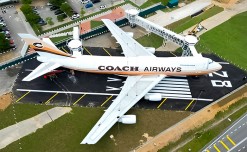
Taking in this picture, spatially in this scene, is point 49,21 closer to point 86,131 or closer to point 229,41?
point 86,131

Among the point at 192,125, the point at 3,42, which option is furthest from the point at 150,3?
the point at 192,125

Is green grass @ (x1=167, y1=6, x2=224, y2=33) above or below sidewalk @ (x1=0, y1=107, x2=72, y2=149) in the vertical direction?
above

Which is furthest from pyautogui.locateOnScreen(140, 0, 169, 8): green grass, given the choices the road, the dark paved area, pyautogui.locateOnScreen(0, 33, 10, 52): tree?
the road

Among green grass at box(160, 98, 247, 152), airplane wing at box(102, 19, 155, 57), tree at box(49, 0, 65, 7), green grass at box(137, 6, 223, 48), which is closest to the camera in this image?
green grass at box(160, 98, 247, 152)

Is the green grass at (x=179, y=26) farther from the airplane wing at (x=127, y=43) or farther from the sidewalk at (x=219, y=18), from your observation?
the airplane wing at (x=127, y=43)

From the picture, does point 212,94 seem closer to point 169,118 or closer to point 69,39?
point 169,118

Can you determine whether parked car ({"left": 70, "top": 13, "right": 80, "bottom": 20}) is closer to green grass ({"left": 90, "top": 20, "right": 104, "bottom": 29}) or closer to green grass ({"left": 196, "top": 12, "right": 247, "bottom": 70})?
green grass ({"left": 90, "top": 20, "right": 104, "bottom": 29})

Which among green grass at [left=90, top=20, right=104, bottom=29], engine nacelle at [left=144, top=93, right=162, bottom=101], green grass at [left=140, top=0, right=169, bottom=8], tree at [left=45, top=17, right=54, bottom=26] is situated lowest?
engine nacelle at [left=144, top=93, right=162, bottom=101]

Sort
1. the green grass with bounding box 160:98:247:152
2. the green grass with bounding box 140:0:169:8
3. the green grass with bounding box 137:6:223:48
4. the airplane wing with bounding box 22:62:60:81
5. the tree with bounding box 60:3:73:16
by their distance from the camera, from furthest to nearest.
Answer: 1. the green grass with bounding box 140:0:169:8
2. the tree with bounding box 60:3:73:16
3. the green grass with bounding box 137:6:223:48
4. the airplane wing with bounding box 22:62:60:81
5. the green grass with bounding box 160:98:247:152
